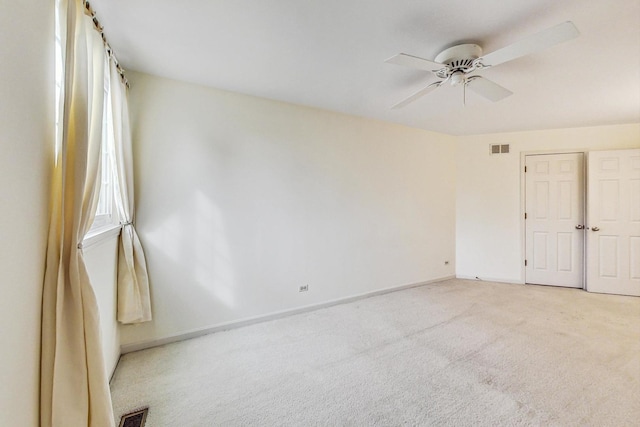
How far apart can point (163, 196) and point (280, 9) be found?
6.32ft

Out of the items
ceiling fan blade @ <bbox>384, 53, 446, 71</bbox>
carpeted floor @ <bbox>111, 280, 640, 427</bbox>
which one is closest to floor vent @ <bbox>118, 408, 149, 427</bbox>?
carpeted floor @ <bbox>111, 280, 640, 427</bbox>

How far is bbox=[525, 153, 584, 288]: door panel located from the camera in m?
4.34

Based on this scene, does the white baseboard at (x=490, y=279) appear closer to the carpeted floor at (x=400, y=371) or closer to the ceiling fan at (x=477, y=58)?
the carpeted floor at (x=400, y=371)

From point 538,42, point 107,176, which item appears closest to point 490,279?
point 538,42

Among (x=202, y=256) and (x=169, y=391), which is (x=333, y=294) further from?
(x=169, y=391)

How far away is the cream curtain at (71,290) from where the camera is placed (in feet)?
3.56

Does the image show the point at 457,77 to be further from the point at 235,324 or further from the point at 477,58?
the point at 235,324

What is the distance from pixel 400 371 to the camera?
215cm

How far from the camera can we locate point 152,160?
2523 millimetres

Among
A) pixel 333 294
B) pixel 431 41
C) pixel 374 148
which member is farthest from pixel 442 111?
pixel 333 294

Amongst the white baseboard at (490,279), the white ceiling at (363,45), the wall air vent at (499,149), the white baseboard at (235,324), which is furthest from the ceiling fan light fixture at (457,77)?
the white baseboard at (490,279)

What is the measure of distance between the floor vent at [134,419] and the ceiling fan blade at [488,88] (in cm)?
339

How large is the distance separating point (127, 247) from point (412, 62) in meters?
2.66

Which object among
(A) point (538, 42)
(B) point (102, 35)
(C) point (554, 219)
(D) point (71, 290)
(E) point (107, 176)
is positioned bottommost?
(D) point (71, 290)
